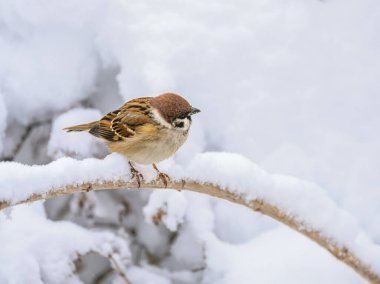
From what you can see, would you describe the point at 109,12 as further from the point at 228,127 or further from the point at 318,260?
the point at 318,260

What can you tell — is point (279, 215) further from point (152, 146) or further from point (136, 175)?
point (152, 146)

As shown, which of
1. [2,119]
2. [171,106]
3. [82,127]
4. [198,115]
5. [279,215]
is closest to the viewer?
[279,215]

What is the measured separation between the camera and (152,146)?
2.87 meters

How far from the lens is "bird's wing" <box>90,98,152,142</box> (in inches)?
117

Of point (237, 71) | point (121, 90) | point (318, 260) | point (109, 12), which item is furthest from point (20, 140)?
point (318, 260)

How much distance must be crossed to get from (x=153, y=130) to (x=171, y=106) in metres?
0.14

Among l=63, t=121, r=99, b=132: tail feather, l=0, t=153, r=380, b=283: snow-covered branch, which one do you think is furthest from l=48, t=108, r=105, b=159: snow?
A: l=0, t=153, r=380, b=283: snow-covered branch

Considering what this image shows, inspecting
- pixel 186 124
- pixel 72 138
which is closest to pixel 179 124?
pixel 186 124

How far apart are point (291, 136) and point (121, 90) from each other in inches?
39.0

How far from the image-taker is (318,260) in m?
3.26

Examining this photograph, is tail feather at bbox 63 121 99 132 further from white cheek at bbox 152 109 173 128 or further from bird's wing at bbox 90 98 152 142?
white cheek at bbox 152 109 173 128

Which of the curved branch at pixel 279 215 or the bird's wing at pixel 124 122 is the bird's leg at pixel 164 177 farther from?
the bird's wing at pixel 124 122

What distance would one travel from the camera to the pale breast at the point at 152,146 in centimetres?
283

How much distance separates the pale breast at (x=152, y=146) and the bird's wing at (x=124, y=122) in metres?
0.07
